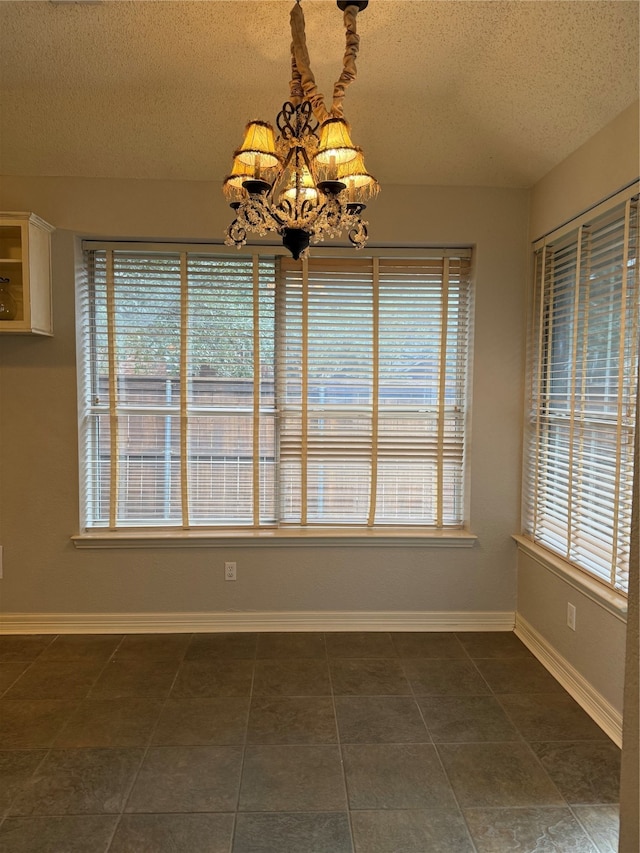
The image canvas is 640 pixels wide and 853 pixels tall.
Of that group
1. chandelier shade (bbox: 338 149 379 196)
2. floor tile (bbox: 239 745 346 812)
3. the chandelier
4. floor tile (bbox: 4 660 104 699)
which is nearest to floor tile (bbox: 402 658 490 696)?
floor tile (bbox: 239 745 346 812)

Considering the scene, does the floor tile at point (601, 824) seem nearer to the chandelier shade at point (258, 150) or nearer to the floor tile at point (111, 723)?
the floor tile at point (111, 723)

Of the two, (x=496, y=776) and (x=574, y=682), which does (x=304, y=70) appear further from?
(x=574, y=682)

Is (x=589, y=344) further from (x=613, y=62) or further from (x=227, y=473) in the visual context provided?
(x=227, y=473)

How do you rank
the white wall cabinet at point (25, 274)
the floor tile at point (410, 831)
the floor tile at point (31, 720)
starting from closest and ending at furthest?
the floor tile at point (410, 831) → the floor tile at point (31, 720) → the white wall cabinet at point (25, 274)

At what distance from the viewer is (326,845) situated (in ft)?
5.12

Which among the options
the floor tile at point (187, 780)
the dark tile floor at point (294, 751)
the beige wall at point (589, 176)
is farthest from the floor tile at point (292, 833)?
the beige wall at point (589, 176)

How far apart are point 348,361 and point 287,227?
4.69ft

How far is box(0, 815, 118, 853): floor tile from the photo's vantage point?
5.09 feet

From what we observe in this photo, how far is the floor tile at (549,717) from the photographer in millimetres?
2076

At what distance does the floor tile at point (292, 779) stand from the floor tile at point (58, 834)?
1.53 ft

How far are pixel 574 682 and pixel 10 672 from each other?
2.83 metres

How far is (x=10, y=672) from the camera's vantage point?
250 centimetres

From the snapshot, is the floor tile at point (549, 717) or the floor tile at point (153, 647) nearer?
the floor tile at point (549, 717)

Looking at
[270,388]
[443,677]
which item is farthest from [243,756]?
[270,388]
